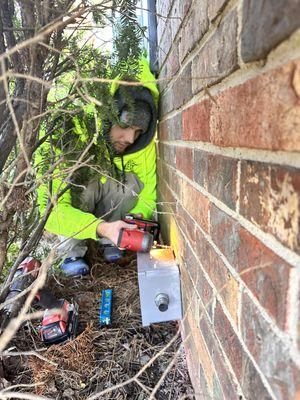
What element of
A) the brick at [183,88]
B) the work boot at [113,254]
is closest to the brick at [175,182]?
the brick at [183,88]

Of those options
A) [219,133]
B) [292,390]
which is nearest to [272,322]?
[292,390]

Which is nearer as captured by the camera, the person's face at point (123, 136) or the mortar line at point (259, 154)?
the mortar line at point (259, 154)

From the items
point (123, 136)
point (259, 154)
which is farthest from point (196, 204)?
point (123, 136)

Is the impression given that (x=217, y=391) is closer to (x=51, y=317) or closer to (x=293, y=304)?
(x=293, y=304)

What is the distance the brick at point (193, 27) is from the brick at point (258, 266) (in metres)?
0.45

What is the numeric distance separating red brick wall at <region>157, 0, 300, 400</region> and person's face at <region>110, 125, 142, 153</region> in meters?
1.05

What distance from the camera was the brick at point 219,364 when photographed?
0.73 meters

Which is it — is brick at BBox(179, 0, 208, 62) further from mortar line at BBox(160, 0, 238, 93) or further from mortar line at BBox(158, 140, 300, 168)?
mortar line at BBox(158, 140, 300, 168)

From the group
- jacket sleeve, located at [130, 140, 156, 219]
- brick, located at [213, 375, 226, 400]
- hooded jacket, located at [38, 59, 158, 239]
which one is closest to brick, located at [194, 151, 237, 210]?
brick, located at [213, 375, 226, 400]

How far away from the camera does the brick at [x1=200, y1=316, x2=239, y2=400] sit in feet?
2.41

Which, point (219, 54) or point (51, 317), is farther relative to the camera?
point (51, 317)

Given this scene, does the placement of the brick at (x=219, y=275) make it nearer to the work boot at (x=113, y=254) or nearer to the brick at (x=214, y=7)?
the brick at (x=214, y=7)

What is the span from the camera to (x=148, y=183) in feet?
8.86

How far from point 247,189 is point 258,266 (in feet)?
0.42
